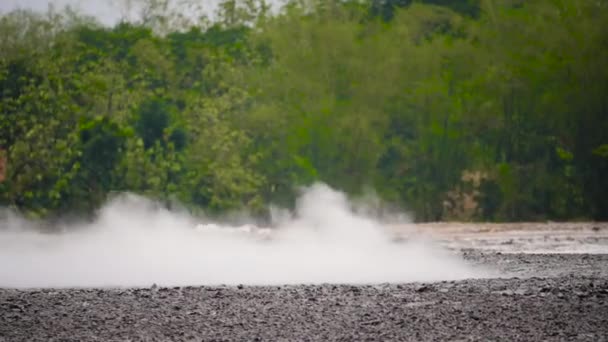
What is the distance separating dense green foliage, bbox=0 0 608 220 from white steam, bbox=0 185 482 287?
16.7 meters

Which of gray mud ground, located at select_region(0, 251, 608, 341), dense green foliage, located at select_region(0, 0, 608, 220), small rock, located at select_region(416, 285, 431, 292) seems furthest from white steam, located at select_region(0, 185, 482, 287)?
dense green foliage, located at select_region(0, 0, 608, 220)

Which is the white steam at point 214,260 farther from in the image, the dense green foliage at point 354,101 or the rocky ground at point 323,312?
→ the dense green foliage at point 354,101

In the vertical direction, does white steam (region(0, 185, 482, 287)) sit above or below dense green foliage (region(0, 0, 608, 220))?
below

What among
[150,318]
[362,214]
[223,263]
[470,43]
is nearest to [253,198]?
[362,214]

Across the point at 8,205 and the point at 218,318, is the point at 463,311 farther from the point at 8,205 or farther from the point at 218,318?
the point at 8,205

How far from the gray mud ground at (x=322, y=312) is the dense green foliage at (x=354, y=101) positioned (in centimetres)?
2990

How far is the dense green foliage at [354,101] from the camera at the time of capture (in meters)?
47.6

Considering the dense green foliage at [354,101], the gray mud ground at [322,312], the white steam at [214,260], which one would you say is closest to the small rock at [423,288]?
the gray mud ground at [322,312]

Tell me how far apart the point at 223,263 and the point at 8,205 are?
2452 centimetres

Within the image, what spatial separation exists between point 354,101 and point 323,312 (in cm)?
4167

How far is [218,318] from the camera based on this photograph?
13.2 metres

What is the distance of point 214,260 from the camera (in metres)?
21.0

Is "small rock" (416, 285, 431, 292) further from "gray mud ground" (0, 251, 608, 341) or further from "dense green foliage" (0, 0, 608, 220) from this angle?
"dense green foliage" (0, 0, 608, 220)

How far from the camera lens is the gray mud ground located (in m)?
12.0
